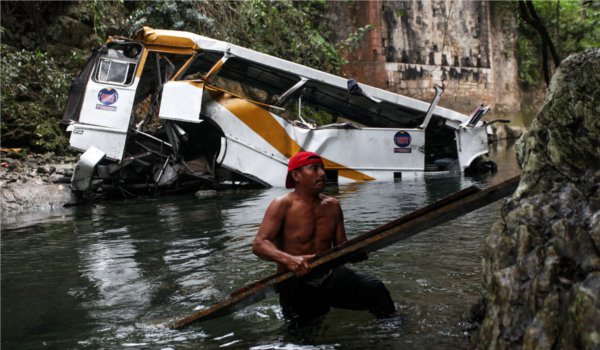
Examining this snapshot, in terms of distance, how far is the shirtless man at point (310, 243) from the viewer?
13.0 ft

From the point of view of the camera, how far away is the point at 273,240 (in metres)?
4.09

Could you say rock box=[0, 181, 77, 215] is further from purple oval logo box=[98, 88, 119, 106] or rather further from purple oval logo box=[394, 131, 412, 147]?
purple oval logo box=[394, 131, 412, 147]

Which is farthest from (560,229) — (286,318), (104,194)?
(104,194)

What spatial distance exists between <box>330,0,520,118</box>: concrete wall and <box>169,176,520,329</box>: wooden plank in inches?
948

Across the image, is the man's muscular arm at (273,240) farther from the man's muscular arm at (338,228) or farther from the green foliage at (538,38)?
the green foliage at (538,38)

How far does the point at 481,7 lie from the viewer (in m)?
33.3

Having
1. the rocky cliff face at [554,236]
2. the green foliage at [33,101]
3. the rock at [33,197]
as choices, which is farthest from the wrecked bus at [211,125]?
the rocky cliff face at [554,236]

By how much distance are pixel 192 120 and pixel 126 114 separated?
119cm

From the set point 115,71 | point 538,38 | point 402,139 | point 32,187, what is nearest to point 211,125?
point 115,71

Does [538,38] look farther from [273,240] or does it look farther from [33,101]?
[273,240]

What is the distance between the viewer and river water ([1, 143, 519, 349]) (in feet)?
13.3

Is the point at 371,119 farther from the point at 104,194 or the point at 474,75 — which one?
the point at 474,75

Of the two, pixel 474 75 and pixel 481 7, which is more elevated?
pixel 481 7

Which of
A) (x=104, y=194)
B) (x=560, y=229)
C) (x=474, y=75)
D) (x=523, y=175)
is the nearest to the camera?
(x=560, y=229)
